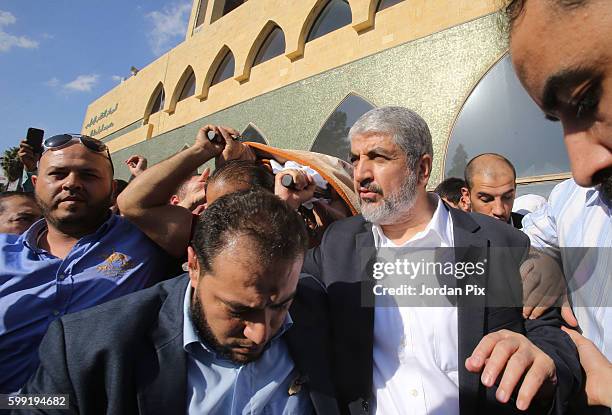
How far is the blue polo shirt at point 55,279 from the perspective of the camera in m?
1.72

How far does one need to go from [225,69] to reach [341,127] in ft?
21.2

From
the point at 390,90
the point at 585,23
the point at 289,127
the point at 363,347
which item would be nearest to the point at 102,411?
the point at 363,347

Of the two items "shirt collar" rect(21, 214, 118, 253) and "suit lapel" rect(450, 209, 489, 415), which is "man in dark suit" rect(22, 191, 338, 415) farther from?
"shirt collar" rect(21, 214, 118, 253)

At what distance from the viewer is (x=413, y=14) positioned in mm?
7395

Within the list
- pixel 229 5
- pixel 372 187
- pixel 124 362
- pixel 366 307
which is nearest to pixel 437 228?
pixel 372 187

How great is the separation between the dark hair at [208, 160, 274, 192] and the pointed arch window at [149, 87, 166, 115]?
15612 millimetres

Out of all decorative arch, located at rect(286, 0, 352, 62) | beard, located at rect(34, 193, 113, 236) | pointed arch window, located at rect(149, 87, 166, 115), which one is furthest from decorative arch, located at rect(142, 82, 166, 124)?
beard, located at rect(34, 193, 113, 236)

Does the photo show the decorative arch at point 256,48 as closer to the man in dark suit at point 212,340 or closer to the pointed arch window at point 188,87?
the pointed arch window at point 188,87

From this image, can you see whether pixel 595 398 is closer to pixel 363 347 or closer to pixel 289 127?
pixel 363 347

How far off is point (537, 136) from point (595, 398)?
5.49m

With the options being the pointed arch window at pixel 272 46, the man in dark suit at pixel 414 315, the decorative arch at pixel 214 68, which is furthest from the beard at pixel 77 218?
the decorative arch at pixel 214 68

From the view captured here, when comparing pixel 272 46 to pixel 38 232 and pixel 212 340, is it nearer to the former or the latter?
pixel 38 232

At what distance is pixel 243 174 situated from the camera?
6.72ft

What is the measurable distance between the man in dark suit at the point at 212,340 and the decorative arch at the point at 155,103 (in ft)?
53.6
